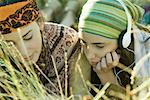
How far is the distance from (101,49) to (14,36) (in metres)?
0.37

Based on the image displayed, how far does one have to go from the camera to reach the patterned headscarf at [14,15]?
87.9 inches

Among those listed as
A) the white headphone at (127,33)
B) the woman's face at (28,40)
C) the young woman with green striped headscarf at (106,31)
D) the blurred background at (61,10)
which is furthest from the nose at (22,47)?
the blurred background at (61,10)

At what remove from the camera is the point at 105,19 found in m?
2.21

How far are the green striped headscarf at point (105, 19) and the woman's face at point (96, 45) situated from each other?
2 cm

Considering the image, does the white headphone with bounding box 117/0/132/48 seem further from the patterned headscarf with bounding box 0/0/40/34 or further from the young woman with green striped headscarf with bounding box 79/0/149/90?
the patterned headscarf with bounding box 0/0/40/34

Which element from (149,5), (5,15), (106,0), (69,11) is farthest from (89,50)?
(69,11)

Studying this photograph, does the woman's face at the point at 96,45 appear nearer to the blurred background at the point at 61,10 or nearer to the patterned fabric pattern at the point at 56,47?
the patterned fabric pattern at the point at 56,47

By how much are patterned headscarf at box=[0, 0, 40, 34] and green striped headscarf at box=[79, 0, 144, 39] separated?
0.25 m

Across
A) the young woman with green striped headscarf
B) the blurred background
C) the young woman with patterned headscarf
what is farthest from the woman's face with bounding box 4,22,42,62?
the blurred background

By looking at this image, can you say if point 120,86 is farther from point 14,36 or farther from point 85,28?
point 14,36

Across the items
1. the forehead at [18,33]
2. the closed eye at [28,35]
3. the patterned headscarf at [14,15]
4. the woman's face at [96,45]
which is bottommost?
the woman's face at [96,45]

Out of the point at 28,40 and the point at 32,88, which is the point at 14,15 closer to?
the point at 28,40

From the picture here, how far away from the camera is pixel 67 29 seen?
8.89 ft

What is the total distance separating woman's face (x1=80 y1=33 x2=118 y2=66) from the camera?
2.18 metres
